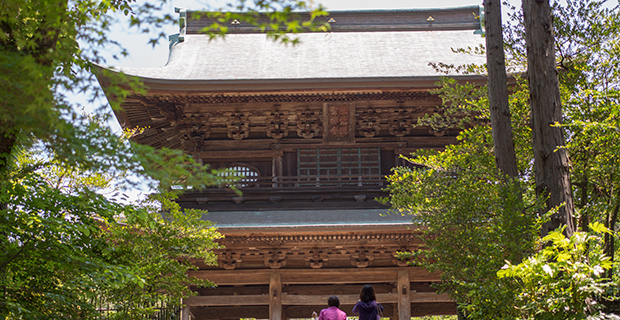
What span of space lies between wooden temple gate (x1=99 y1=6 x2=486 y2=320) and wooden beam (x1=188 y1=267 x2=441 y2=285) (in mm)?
22

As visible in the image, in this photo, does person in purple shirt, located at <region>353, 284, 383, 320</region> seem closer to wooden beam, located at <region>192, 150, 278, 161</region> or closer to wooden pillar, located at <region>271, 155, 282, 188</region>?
wooden pillar, located at <region>271, 155, 282, 188</region>

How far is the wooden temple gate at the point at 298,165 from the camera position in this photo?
32.2 feet

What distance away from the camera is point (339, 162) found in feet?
36.0

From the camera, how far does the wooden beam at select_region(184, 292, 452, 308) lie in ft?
33.3

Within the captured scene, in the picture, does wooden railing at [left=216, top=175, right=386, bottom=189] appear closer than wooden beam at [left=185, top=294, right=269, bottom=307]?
No

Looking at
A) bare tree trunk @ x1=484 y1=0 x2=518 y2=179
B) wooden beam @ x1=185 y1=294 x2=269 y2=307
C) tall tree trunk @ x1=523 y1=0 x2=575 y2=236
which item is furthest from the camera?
wooden beam @ x1=185 y1=294 x2=269 y2=307

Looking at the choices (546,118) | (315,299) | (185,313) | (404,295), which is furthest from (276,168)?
(546,118)

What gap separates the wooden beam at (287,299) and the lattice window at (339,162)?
2.42 meters

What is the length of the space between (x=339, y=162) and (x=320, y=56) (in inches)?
141

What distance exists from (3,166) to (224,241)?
488 centimetres

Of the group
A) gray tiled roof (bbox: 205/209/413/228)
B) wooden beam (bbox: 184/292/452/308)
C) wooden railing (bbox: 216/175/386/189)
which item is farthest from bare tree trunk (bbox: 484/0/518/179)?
wooden beam (bbox: 184/292/452/308)

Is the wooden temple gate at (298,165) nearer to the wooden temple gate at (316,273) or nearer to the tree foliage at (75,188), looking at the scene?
the wooden temple gate at (316,273)

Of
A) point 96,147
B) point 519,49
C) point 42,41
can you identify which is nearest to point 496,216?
point 519,49

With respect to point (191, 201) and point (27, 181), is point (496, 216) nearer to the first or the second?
point (27, 181)
